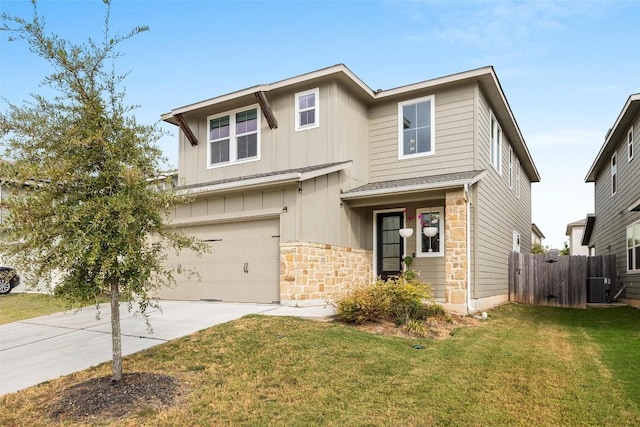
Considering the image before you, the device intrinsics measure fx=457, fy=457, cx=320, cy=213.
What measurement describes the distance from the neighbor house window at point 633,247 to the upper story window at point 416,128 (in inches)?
243

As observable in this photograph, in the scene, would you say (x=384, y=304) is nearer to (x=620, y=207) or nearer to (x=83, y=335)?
(x=83, y=335)

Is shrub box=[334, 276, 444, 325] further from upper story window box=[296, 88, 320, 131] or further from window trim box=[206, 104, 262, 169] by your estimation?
window trim box=[206, 104, 262, 169]

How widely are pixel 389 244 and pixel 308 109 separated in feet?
13.9

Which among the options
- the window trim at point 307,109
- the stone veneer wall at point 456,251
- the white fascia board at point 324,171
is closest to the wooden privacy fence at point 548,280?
the stone veneer wall at point 456,251

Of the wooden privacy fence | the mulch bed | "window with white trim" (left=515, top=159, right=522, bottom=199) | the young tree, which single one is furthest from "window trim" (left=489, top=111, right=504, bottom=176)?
the mulch bed

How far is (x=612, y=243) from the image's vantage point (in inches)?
641

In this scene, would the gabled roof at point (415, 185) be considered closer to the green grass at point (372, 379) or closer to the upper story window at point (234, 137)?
the upper story window at point (234, 137)

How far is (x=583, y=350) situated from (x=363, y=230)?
249 inches

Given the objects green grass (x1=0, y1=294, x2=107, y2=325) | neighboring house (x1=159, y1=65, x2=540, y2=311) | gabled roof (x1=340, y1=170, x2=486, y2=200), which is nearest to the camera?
green grass (x1=0, y1=294, x2=107, y2=325)

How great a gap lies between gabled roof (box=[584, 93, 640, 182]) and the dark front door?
22.0ft

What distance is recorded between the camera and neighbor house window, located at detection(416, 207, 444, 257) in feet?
37.7

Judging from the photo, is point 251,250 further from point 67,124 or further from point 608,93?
point 608,93

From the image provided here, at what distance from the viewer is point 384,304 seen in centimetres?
812

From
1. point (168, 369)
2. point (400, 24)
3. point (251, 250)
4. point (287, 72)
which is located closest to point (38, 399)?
point (168, 369)
